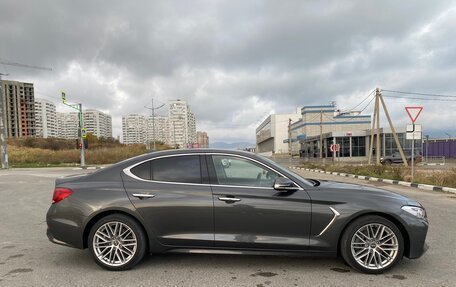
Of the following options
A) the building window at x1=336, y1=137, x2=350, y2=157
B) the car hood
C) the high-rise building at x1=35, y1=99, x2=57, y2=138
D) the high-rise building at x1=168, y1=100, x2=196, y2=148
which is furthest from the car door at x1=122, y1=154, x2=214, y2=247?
the high-rise building at x1=35, y1=99, x2=57, y2=138

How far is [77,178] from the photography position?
3961 mm

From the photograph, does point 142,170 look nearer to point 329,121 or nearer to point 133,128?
point 329,121

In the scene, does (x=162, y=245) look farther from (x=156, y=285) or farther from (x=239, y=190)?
(x=239, y=190)

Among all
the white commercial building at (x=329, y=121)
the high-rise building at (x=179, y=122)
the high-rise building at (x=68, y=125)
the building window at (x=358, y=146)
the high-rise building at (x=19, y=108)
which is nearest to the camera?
the building window at (x=358, y=146)

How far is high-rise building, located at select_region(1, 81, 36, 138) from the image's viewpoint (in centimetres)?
7824

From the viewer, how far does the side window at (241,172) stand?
370 centimetres

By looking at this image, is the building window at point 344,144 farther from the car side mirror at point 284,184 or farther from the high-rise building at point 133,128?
the high-rise building at point 133,128

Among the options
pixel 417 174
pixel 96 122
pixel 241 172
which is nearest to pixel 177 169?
pixel 241 172

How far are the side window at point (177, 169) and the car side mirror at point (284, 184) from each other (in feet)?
3.31

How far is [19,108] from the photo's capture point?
8019cm

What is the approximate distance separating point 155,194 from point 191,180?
493mm

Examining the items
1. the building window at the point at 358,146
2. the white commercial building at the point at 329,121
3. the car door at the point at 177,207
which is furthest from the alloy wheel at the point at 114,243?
the white commercial building at the point at 329,121

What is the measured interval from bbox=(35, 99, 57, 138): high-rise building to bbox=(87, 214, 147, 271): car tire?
103m

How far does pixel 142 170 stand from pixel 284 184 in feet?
6.24
